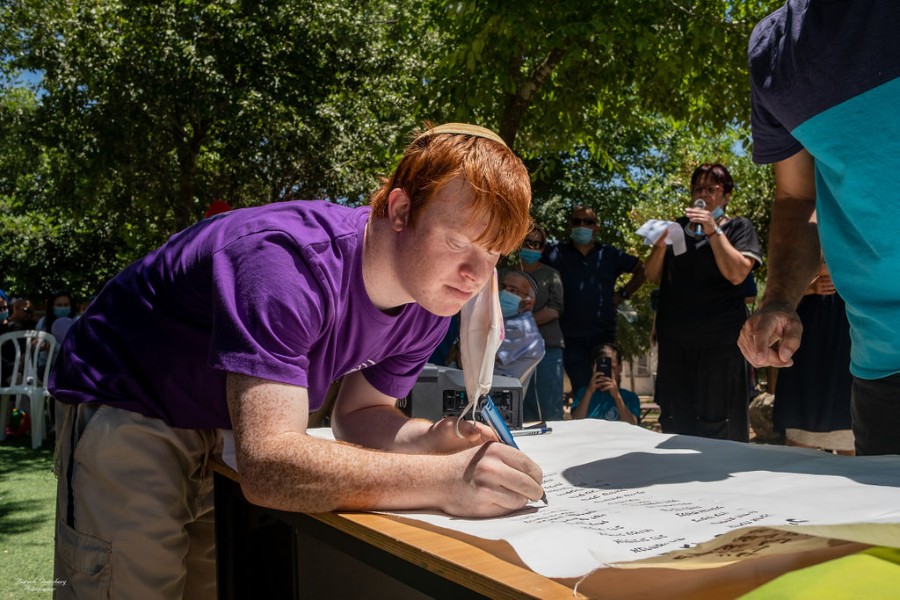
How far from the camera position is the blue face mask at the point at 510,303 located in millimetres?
4758

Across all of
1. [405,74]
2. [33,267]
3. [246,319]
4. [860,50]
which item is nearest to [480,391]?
[246,319]

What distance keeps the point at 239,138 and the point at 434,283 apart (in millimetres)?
10524

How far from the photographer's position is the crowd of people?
3.73 feet

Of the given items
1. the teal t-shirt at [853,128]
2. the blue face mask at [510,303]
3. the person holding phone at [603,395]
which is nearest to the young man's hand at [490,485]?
the teal t-shirt at [853,128]

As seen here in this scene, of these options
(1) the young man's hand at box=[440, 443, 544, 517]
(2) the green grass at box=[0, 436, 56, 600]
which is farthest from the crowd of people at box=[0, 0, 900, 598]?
(2) the green grass at box=[0, 436, 56, 600]

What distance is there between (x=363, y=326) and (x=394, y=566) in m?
0.57

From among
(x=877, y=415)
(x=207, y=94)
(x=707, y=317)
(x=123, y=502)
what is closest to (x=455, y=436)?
(x=123, y=502)

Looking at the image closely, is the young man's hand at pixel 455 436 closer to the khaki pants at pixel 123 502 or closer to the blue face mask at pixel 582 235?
the khaki pants at pixel 123 502

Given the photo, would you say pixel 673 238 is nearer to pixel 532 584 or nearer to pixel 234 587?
pixel 234 587

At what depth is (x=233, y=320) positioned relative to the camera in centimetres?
119

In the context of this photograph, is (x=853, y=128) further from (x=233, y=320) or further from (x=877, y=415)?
(x=233, y=320)

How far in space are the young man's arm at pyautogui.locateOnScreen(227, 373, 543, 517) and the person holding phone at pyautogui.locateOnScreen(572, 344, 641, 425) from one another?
387cm

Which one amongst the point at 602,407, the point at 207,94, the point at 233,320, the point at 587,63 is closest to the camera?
the point at 233,320

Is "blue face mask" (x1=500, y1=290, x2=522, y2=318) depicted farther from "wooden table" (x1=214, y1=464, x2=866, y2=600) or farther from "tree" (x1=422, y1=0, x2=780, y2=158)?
"wooden table" (x1=214, y1=464, x2=866, y2=600)
